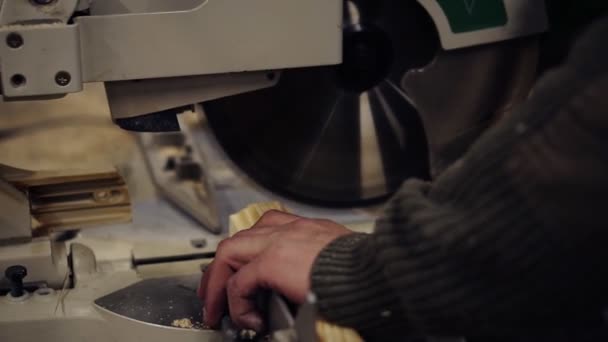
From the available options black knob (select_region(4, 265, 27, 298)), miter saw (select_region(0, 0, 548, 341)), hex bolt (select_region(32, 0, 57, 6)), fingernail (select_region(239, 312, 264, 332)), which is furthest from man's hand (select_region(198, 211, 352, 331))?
hex bolt (select_region(32, 0, 57, 6))

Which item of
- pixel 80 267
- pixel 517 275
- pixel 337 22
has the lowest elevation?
pixel 80 267

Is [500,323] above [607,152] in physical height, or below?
below

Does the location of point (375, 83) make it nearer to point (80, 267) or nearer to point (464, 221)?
point (80, 267)

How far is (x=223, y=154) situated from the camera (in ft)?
7.45

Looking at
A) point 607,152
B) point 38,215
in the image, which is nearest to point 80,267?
point 38,215

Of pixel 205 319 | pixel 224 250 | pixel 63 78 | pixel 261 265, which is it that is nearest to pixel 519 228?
pixel 261 265

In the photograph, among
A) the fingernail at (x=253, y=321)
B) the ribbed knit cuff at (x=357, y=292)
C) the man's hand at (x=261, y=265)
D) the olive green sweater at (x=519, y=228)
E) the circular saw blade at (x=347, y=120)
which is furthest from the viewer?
the circular saw blade at (x=347, y=120)

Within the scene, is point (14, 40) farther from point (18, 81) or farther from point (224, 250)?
point (224, 250)

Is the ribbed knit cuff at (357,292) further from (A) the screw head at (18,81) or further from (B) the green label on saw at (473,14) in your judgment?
(B) the green label on saw at (473,14)

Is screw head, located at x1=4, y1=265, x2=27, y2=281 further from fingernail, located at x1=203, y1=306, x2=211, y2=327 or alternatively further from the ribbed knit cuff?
the ribbed knit cuff

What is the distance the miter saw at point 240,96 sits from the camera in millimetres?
1471

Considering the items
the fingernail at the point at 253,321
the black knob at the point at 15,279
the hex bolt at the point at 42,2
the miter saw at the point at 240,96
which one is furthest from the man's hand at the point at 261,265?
the hex bolt at the point at 42,2

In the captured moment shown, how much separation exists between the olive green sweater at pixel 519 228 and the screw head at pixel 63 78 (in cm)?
62

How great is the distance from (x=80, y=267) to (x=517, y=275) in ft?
3.23
